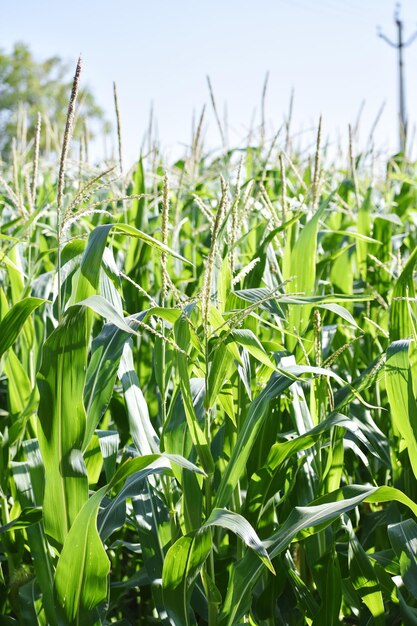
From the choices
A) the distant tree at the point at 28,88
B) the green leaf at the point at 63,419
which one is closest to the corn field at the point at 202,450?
the green leaf at the point at 63,419

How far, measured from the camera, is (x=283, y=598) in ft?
5.76

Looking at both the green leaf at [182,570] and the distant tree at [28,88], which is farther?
the distant tree at [28,88]

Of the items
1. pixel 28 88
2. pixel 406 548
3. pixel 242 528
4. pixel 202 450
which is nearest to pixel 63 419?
pixel 202 450

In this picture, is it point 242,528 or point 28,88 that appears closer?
point 242,528

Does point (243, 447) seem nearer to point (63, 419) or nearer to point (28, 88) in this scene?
point (63, 419)

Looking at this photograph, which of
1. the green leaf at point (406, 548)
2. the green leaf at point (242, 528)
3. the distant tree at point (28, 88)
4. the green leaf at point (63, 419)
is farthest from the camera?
the distant tree at point (28, 88)

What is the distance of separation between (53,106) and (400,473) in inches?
1577

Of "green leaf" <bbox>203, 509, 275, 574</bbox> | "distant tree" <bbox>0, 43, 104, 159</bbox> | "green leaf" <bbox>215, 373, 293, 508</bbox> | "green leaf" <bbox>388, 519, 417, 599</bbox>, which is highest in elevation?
"distant tree" <bbox>0, 43, 104, 159</bbox>

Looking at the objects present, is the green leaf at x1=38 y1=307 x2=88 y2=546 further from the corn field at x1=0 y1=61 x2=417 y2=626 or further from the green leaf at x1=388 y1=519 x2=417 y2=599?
the green leaf at x1=388 y1=519 x2=417 y2=599

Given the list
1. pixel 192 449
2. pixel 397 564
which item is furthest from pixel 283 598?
pixel 192 449

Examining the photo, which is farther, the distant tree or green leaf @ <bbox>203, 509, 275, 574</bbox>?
the distant tree

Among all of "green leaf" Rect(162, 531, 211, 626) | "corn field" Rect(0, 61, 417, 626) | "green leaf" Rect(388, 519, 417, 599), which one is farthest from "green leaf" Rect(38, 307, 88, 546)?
"green leaf" Rect(388, 519, 417, 599)

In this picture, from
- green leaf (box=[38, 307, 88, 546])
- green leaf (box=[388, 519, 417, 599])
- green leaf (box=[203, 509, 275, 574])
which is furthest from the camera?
green leaf (box=[388, 519, 417, 599])

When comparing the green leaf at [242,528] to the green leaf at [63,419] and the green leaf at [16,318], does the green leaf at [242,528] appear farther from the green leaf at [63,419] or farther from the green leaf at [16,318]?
the green leaf at [16,318]
